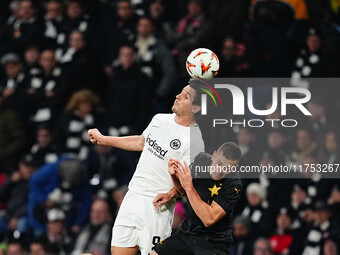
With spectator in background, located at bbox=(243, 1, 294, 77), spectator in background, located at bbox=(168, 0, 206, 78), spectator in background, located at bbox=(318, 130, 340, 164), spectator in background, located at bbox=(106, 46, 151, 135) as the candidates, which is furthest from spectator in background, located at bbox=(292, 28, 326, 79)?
spectator in background, located at bbox=(106, 46, 151, 135)

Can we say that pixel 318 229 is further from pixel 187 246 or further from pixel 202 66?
pixel 202 66

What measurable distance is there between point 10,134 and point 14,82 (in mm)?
1007

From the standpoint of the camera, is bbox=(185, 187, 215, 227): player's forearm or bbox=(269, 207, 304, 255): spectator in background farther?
bbox=(269, 207, 304, 255): spectator in background

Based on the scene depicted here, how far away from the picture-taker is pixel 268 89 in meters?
12.6

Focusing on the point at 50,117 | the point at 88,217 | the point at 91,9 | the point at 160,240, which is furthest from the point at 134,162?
the point at 160,240

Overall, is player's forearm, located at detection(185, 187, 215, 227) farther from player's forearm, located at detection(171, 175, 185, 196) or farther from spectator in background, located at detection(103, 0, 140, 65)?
spectator in background, located at detection(103, 0, 140, 65)

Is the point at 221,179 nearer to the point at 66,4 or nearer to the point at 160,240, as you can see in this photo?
the point at 160,240

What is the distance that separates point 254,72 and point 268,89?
514 mm

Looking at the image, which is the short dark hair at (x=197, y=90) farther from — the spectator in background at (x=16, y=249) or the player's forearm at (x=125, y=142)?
the spectator in background at (x=16, y=249)

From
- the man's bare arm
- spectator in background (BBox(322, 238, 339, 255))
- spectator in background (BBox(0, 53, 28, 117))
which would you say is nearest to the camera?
the man's bare arm

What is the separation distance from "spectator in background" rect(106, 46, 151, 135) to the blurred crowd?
0.02 meters

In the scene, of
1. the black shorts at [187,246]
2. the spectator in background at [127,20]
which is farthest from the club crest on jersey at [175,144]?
the spectator in background at [127,20]

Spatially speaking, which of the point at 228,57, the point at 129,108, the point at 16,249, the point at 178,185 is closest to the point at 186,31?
the point at 228,57

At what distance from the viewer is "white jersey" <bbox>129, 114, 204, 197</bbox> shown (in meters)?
8.87
